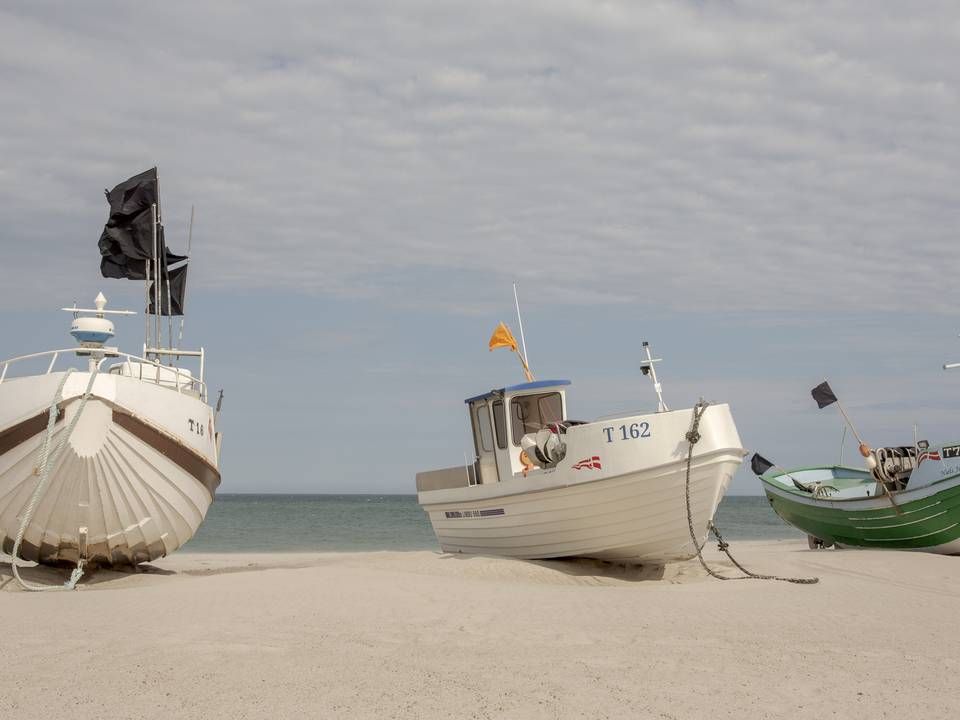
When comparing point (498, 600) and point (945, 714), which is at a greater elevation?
point (498, 600)

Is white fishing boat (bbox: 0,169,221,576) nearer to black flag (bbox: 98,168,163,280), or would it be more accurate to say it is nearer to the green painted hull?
black flag (bbox: 98,168,163,280)

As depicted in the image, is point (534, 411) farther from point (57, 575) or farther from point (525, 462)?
point (57, 575)

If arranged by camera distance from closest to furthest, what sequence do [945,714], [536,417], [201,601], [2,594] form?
[945,714]
[201,601]
[2,594]
[536,417]

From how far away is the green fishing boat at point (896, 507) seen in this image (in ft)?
55.3

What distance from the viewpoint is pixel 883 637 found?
827cm

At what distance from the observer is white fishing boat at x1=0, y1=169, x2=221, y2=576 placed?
11.7m

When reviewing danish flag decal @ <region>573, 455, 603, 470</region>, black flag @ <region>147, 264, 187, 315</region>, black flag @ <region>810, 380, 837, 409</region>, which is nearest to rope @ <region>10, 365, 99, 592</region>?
black flag @ <region>147, 264, 187, 315</region>

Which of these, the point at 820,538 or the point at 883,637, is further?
the point at 820,538

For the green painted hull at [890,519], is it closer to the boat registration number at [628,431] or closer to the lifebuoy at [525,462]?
the boat registration number at [628,431]

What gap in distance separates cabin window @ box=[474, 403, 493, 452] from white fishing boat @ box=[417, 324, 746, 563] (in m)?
0.15

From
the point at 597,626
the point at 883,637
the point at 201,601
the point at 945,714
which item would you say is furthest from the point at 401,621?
the point at 945,714

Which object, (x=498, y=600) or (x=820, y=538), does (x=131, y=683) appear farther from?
(x=820, y=538)

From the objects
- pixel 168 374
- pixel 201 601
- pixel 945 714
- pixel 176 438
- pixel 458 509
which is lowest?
pixel 945 714

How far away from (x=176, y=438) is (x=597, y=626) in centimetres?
670
